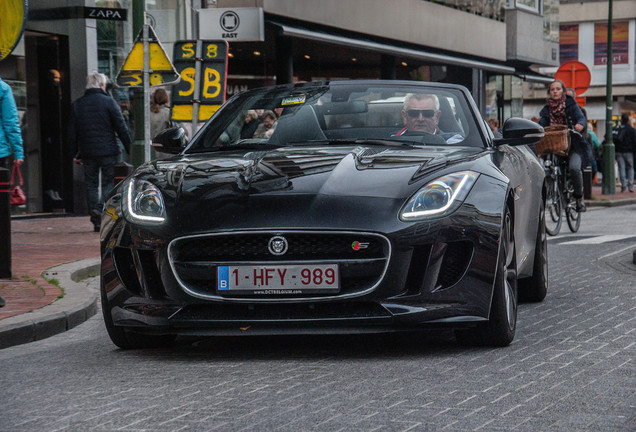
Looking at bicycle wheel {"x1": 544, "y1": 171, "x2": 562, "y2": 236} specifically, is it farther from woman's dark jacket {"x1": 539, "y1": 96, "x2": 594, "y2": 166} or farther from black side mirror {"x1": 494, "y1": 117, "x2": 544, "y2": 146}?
black side mirror {"x1": 494, "y1": 117, "x2": 544, "y2": 146}

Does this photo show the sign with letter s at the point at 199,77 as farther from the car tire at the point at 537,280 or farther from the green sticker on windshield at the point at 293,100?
the green sticker on windshield at the point at 293,100

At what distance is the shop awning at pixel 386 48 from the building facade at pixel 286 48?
0.05 meters

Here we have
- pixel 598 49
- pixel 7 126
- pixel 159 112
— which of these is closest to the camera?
pixel 7 126

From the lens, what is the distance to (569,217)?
51.4 feet

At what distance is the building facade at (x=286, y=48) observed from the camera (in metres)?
19.8

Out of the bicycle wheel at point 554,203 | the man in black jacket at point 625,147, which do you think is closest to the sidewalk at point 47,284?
the bicycle wheel at point 554,203

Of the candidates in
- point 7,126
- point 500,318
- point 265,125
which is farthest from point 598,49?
point 500,318

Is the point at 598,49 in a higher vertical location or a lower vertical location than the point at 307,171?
higher

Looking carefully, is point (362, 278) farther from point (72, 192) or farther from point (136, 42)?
point (72, 192)

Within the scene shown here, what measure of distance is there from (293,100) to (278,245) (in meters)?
1.80

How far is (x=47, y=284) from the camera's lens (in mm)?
9062

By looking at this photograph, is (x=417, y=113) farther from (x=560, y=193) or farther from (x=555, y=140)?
(x=560, y=193)

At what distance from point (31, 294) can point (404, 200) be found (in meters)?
3.68

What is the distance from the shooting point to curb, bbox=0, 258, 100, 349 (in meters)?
6.81
